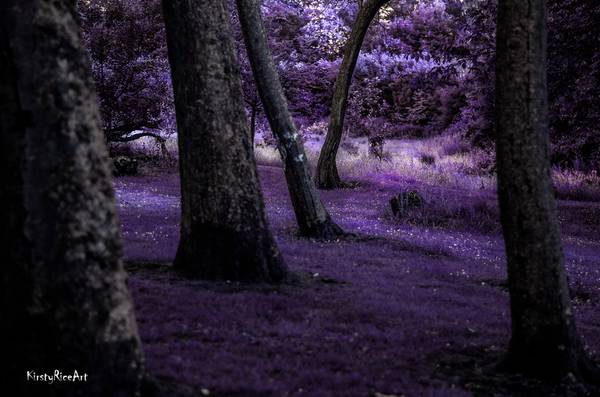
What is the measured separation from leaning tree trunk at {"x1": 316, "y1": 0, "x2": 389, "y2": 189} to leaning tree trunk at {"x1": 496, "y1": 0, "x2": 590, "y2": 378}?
13292 mm

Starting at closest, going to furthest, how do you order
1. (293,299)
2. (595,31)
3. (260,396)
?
(260,396)
(293,299)
(595,31)

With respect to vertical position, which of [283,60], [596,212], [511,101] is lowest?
[596,212]

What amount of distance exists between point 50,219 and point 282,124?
382 inches

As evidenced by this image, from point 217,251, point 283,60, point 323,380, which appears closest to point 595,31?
point 217,251

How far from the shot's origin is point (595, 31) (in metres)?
17.4

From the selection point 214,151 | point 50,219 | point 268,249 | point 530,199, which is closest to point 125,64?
point 214,151

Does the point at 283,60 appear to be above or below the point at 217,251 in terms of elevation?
above

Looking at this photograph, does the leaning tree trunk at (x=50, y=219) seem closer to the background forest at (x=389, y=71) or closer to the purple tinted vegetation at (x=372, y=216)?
the purple tinted vegetation at (x=372, y=216)

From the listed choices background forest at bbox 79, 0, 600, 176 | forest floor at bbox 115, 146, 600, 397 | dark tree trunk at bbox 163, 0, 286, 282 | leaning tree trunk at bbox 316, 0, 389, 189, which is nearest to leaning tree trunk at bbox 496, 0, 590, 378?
forest floor at bbox 115, 146, 600, 397

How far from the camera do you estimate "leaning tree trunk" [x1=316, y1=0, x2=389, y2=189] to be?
18922mm

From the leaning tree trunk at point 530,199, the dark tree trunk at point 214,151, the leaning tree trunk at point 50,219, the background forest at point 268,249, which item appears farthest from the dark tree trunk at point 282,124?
the leaning tree trunk at point 50,219

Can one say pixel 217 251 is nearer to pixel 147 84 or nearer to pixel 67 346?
pixel 67 346

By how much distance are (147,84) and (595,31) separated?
17856 mm

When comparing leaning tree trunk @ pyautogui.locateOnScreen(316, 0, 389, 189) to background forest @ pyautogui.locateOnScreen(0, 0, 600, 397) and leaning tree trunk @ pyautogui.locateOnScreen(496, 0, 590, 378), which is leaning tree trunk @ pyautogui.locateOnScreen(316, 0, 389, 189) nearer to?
background forest @ pyautogui.locateOnScreen(0, 0, 600, 397)
